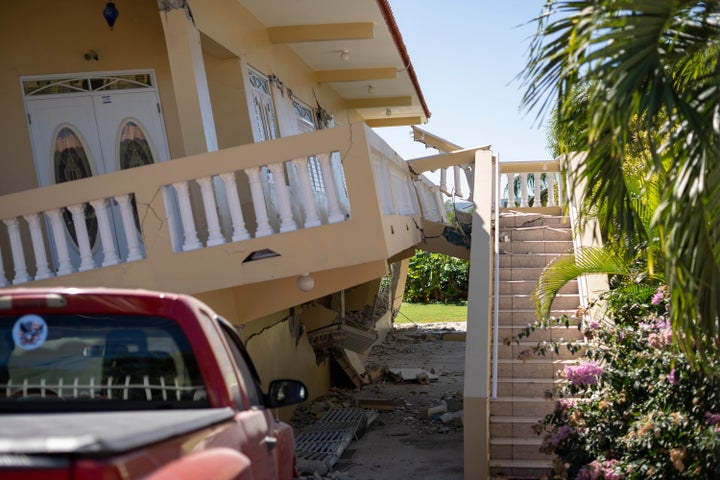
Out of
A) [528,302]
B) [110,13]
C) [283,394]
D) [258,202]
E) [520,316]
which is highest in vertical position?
[110,13]

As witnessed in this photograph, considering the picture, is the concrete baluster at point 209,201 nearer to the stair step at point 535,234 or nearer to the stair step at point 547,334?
the stair step at point 547,334

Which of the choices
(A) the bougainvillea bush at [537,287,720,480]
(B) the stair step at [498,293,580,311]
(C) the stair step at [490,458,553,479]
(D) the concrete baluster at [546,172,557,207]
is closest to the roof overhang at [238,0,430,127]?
(D) the concrete baluster at [546,172,557,207]

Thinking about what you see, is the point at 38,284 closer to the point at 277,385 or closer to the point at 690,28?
the point at 277,385

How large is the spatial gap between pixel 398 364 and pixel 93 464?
710 inches

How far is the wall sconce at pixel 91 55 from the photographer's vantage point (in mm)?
10695

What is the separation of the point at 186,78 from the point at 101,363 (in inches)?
247

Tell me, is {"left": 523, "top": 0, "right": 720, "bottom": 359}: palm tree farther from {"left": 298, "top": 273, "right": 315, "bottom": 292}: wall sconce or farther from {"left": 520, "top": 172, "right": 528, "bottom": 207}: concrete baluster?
{"left": 520, "top": 172, "right": 528, "bottom": 207}: concrete baluster

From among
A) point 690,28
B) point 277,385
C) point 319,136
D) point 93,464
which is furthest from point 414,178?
point 93,464

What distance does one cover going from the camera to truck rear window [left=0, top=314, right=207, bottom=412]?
12.5 feet

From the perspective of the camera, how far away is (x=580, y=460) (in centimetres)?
731

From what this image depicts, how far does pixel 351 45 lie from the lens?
15461 millimetres

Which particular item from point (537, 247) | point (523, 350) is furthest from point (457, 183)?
point (523, 350)

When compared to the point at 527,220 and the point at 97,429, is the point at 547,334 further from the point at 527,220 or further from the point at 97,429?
the point at 97,429

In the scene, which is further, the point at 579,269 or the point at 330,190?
the point at 579,269
